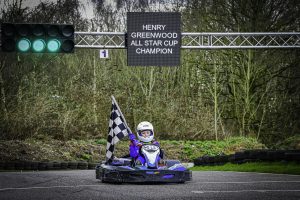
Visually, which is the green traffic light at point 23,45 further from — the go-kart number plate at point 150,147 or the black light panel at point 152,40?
the go-kart number plate at point 150,147

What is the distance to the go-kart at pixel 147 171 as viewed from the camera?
543 inches

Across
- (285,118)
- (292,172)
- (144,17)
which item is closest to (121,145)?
(144,17)

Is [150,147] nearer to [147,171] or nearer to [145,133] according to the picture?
[147,171]

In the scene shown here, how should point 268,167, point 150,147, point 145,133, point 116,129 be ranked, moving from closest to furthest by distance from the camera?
1. point 150,147
2. point 145,133
3. point 116,129
4. point 268,167

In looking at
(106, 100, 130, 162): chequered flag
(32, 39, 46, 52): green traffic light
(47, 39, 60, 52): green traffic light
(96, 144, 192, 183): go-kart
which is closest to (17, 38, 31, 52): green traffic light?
(32, 39, 46, 52): green traffic light

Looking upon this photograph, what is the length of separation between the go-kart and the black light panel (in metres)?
9.75

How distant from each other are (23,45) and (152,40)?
16.6 feet

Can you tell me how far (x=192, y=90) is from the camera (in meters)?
38.1

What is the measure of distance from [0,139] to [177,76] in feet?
45.0

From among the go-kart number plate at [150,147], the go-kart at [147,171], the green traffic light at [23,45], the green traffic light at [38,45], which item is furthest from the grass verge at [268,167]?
the green traffic light at [23,45]

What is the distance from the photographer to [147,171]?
13805 mm

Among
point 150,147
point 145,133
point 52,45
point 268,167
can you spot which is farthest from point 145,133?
point 52,45

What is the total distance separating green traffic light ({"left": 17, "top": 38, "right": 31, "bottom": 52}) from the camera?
20859 millimetres

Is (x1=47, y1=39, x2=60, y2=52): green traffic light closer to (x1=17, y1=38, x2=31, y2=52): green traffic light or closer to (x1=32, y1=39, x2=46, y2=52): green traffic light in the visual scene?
(x1=32, y1=39, x2=46, y2=52): green traffic light
